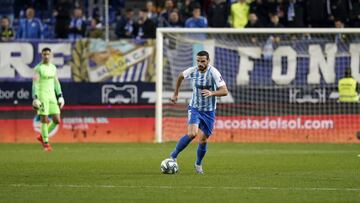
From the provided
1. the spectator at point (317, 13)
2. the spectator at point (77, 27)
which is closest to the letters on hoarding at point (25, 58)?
the spectator at point (77, 27)

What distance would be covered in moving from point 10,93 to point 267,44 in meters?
7.60

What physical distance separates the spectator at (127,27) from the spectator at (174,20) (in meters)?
1.09

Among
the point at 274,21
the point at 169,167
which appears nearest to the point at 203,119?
the point at 169,167

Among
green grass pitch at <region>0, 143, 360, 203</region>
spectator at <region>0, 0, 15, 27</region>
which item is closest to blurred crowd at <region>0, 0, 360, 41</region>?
spectator at <region>0, 0, 15, 27</region>

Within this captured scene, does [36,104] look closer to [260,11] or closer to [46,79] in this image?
[46,79]

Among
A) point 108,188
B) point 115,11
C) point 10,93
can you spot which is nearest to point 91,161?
point 108,188

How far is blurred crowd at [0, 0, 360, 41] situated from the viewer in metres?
29.8

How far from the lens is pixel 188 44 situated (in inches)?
1129

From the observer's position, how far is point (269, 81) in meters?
28.5

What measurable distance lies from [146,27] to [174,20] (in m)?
0.88

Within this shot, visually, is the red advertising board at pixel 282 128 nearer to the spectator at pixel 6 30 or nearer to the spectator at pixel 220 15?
the spectator at pixel 220 15

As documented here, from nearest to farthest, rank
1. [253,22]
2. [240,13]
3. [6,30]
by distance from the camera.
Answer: [253,22], [6,30], [240,13]

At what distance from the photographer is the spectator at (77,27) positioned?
30812mm

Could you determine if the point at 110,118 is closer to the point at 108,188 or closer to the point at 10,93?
the point at 10,93
